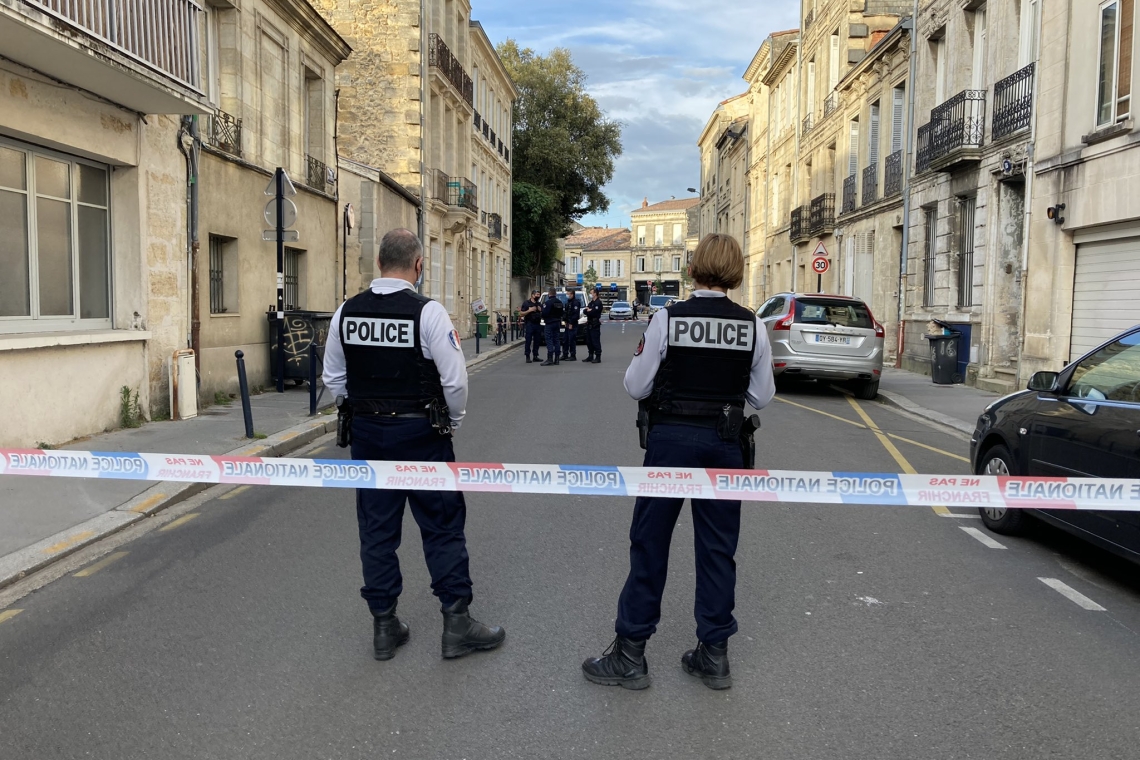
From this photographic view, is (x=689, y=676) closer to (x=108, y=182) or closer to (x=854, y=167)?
(x=108, y=182)

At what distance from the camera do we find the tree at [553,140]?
4769 centimetres

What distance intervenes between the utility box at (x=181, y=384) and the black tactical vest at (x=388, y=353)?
300 inches

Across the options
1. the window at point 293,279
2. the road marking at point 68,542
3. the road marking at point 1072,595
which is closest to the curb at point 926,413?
the road marking at point 1072,595

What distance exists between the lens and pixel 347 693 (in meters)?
3.58

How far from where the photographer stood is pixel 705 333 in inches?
139

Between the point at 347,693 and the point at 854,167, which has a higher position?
the point at 854,167

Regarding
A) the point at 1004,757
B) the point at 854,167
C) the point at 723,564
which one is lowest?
the point at 1004,757

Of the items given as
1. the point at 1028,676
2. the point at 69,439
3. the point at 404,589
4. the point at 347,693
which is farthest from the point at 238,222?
the point at 1028,676

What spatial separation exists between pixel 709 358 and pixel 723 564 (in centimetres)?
84

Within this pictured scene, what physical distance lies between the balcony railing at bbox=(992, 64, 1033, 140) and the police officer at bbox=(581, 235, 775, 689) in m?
14.0

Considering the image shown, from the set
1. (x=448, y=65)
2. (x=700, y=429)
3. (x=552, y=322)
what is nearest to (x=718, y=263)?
(x=700, y=429)

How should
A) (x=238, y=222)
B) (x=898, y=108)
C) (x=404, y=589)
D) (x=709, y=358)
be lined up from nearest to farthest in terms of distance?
(x=709, y=358)
(x=404, y=589)
(x=238, y=222)
(x=898, y=108)

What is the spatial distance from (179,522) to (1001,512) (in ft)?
18.8

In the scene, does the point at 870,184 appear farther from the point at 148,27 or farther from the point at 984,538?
the point at 984,538
